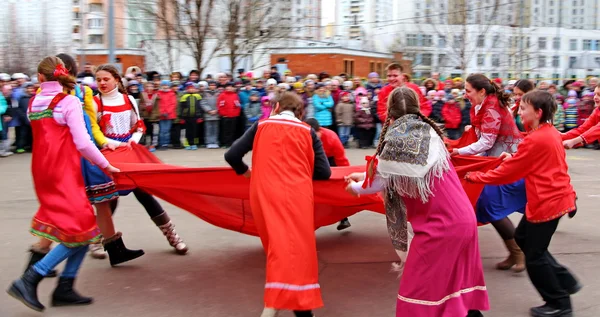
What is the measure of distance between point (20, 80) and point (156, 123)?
2.98 meters

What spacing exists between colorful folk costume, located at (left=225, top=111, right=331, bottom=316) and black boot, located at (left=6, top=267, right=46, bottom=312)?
1.64m

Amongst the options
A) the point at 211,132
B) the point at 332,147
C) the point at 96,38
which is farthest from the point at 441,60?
the point at 332,147

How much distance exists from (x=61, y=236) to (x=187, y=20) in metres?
19.2

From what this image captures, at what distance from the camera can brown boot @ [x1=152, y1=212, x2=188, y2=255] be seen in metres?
6.09

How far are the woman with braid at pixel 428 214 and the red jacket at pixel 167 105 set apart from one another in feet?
36.9

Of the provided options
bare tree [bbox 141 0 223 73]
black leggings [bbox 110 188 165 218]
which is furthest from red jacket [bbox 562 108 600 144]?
bare tree [bbox 141 0 223 73]

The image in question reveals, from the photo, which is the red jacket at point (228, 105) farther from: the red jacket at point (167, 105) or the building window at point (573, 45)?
the building window at point (573, 45)

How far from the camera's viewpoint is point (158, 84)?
588 inches

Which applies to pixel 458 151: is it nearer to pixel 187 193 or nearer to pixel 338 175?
pixel 338 175

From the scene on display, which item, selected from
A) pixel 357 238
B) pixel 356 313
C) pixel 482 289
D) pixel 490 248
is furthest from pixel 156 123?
pixel 482 289

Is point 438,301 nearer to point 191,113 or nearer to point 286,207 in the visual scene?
point 286,207

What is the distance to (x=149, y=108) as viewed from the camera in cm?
1450

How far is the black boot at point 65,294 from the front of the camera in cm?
477

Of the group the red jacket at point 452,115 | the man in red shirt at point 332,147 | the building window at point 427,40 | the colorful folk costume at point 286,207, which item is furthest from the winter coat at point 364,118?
the building window at point 427,40
